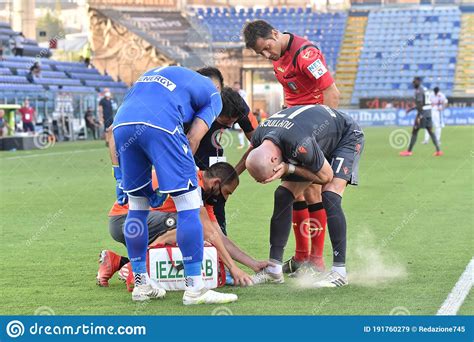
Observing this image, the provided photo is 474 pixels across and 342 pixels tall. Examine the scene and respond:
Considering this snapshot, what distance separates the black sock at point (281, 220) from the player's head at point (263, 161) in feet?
2.70

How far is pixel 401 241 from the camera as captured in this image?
944cm

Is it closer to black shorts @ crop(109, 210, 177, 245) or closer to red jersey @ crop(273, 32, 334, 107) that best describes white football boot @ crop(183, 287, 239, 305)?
black shorts @ crop(109, 210, 177, 245)

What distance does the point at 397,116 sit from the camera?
49312 millimetres

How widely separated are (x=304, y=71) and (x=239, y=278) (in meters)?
1.94

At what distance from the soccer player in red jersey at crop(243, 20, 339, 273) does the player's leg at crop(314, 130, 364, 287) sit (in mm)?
485

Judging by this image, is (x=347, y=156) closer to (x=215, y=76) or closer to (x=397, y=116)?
(x=215, y=76)

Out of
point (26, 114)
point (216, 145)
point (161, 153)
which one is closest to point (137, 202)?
point (161, 153)

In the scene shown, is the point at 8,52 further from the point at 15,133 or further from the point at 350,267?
the point at 350,267

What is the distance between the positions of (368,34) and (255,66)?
822cm

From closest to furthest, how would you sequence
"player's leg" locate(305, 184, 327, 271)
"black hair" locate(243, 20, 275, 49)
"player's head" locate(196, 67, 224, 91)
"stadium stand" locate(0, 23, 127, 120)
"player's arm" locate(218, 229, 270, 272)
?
"player's arm" locate(218, 229, 270, 272)
"black hair" locate(243, 20, 275, 49)
"player's head" locate(196, 67, 224, 91)
"player's leg" locate(305, 184, 327, 271)
"stadium stand" locate(0, 23, 127, 120)

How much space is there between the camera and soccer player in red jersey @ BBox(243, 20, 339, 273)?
781cm

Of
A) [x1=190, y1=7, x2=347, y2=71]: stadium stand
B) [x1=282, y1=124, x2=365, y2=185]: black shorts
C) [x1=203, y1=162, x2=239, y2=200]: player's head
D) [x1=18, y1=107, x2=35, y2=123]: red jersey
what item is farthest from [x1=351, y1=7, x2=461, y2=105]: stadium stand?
[x1=203, y1=162, x2=239, y2=200]: player's head

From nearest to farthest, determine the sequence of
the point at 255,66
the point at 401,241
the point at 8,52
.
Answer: the point at 401,241, the point at 8,52, the point at 255,66

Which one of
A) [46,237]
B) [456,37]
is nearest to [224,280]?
[46,237]
